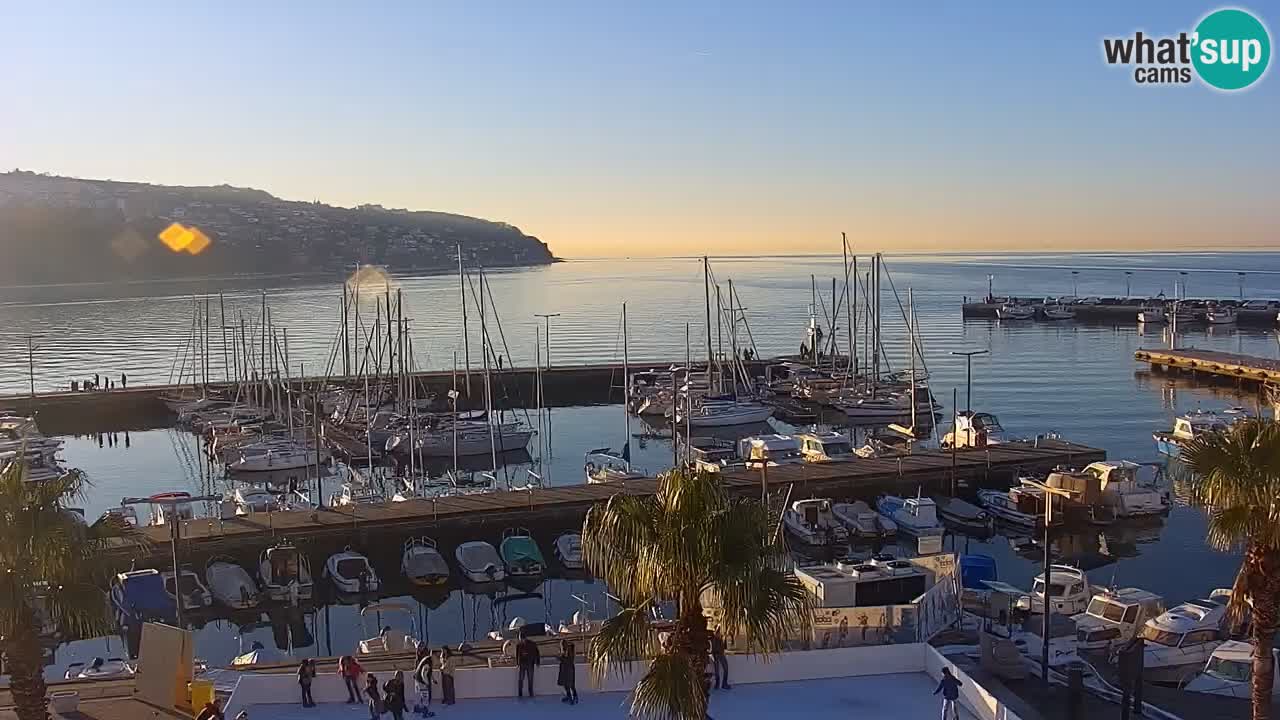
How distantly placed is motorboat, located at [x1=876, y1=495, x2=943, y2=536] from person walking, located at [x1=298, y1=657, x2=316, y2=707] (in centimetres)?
2353

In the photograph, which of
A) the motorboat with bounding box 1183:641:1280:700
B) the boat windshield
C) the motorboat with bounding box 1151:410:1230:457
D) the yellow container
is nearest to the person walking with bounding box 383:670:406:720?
the yellow container

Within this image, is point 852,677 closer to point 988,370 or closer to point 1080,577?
point 1080,577

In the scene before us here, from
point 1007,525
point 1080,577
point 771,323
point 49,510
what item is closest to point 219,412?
point 1007,525

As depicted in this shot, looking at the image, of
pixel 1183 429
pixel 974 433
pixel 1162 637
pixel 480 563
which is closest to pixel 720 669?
pixel 1162 637

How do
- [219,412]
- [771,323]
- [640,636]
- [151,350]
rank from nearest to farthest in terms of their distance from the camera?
1. [640,636]
2. [219,412]
3. [151,350]
4. [771,323]

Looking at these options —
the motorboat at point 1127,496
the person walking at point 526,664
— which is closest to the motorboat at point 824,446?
the motorboat at point 1127,496

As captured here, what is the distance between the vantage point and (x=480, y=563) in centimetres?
3122

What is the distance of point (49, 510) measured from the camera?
10.7 metres

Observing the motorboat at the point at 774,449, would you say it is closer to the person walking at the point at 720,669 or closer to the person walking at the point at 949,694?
the person walking at the point at 720,669

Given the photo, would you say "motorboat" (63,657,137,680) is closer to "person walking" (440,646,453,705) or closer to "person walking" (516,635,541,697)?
"person walking" (440,646,453,705)

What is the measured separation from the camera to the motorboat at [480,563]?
31016mm

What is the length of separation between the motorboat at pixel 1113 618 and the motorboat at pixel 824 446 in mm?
21801

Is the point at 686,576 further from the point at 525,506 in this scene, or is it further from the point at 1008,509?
the point at 1008,509

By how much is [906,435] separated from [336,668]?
39.8 metres
